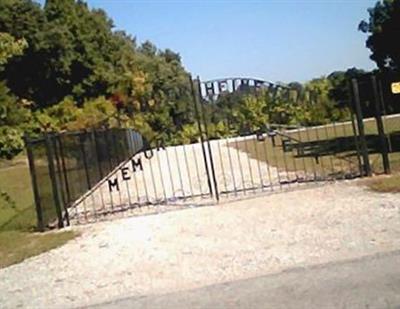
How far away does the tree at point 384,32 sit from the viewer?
31619mm

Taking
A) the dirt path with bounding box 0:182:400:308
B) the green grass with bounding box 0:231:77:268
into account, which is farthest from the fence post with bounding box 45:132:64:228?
the dirt path with bounding box 0:182:400:308

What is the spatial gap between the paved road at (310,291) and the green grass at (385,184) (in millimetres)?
5424

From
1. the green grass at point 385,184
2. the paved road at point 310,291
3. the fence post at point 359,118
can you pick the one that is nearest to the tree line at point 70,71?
the fence post at point 359,118

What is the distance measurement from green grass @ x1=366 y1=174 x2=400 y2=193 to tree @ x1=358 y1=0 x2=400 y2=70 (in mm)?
16979

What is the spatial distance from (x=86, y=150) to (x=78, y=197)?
2815 mm

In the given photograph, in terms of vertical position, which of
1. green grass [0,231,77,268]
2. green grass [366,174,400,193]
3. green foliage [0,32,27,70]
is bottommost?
green grass [366,174,400,193]

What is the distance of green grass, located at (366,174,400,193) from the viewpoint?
531 inches

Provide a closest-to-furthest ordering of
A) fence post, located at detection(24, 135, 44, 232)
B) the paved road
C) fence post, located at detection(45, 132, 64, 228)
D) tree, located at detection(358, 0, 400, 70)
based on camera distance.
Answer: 1. the paved road
2. fence post, located at detection(24, 135, 44, 232)
3. fence post, located at detection(45, 132, 64, 228)
4. tree, located at detection(358, 0, 400, 70)

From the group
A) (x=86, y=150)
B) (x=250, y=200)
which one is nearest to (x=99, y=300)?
(x=250, y=200)

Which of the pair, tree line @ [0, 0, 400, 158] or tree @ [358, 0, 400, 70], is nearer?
tree @ [358, 0, 400, 70]

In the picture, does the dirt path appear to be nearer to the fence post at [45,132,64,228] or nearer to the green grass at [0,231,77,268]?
the green grass at [0,231,77,268]

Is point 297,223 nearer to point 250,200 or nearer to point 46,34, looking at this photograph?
point 250,200

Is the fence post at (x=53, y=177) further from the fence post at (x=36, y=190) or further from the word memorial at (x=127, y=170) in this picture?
the word memorial at (x=127, y=170)

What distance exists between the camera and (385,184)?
1420cm
